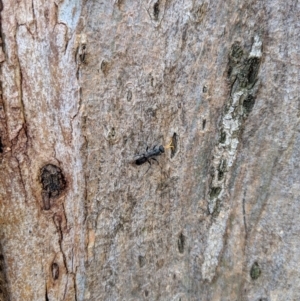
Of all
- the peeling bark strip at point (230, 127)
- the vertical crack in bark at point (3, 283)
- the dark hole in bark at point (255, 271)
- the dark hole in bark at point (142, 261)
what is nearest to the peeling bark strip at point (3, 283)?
the vertical crack in bark at point (3, 283)

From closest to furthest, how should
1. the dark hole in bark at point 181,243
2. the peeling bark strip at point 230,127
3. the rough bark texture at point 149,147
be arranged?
the rough bark texture at point 149,147 → the peeling bark strip at point 230,127 → the dark hole in bark at point 181,243

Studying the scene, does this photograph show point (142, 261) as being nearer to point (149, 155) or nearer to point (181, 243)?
point (181, 243)

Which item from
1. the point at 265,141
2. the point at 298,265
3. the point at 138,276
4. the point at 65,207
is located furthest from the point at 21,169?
the point at 298,265

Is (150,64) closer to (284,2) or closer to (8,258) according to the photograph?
(284,2)

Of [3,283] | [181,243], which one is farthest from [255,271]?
[3,283]

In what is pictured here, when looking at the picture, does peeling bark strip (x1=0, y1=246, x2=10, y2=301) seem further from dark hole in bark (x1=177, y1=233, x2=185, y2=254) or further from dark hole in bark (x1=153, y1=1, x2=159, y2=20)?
dark hole in bark (x1=153, y1=1, x2=159, y2=20)

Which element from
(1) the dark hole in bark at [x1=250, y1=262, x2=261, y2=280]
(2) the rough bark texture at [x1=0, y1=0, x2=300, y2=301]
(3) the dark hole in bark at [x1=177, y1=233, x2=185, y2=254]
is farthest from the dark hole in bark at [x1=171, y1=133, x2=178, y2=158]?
(1) the dark hole in bark at [x1=250, y1=262, x2=261, y2=280]

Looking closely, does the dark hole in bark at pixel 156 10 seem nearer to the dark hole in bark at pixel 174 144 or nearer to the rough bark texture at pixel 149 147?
the rough bark texture at pixel 149 147
